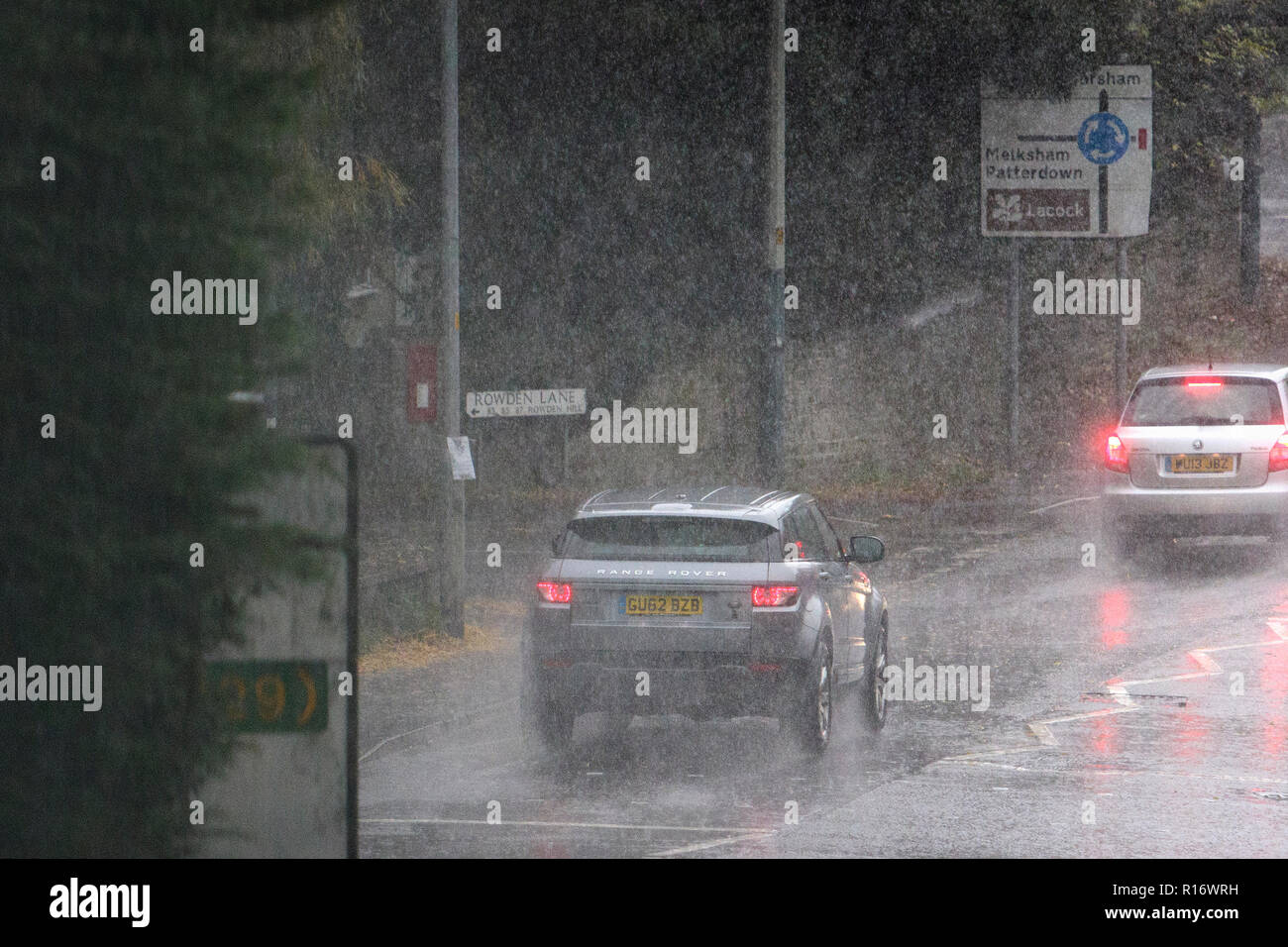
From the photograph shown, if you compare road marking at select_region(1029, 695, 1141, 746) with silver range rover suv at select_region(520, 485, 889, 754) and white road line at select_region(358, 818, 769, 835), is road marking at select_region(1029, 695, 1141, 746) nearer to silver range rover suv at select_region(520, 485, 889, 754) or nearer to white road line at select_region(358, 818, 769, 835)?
silver range rover suv at select_region(520, 485, 889, 754)

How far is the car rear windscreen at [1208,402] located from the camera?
1745 centimetres

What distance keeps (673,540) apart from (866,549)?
158 centimetres

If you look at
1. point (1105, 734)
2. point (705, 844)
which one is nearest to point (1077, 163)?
point (1105, 734)

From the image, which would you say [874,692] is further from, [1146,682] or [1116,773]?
[1146,682]

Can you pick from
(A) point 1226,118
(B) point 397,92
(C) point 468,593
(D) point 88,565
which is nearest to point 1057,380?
(A) point 1226,118

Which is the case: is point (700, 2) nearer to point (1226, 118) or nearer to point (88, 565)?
point (1226, 118)

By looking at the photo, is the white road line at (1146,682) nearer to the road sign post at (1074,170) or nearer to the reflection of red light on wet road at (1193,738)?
the reflection of red light on wet road at (1193,738)

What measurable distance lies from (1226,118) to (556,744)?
26.6m

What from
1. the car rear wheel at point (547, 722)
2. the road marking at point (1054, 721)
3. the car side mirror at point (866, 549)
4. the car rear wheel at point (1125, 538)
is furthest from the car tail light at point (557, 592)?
the car rear wheel at point (1125, 538)

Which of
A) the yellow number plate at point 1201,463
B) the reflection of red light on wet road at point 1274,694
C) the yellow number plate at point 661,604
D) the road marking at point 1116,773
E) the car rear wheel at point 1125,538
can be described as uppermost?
the yellow number plate at point 1201,463

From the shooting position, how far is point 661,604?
31.4 ft

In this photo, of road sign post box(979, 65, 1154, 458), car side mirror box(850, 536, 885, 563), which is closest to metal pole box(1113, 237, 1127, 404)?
road sign post box(979, 65, 1154, 458)

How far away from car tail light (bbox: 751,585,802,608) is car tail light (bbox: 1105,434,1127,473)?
910 cm

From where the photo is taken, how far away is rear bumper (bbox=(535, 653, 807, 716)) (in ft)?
31.3
